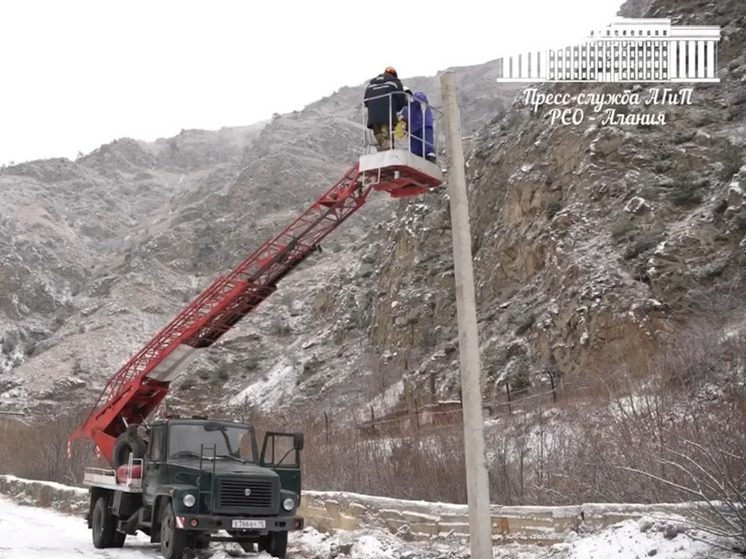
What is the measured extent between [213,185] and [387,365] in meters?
61.9

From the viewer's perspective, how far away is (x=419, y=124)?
307 inches

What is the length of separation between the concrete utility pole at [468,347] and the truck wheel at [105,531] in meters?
9.69

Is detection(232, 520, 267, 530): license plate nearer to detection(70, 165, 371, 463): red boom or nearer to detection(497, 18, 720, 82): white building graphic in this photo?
detection(70, 165, 371, 463): red boom

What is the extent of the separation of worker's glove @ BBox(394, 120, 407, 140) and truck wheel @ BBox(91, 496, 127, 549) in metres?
9.37

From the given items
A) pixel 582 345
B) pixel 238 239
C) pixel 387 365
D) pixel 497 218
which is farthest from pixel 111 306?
pixel 582 345

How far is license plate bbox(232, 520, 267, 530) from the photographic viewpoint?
1110 centimetres

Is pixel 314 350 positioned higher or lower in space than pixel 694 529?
higher

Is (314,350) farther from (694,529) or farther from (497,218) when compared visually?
(694,529)

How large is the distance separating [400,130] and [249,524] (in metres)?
6.47

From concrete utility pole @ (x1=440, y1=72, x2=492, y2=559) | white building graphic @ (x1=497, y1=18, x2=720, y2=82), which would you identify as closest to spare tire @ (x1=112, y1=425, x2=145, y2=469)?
concrete utility pole @ (x1=440, y1=72, x2=492, y2=559)

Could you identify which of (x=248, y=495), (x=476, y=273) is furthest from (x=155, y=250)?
(x=248, y=495)

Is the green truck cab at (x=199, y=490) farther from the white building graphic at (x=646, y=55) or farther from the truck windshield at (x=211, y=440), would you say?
the white building graphic at (x=646, y=55)

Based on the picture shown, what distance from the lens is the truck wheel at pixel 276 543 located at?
11752mm

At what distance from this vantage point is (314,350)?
46.4 m
